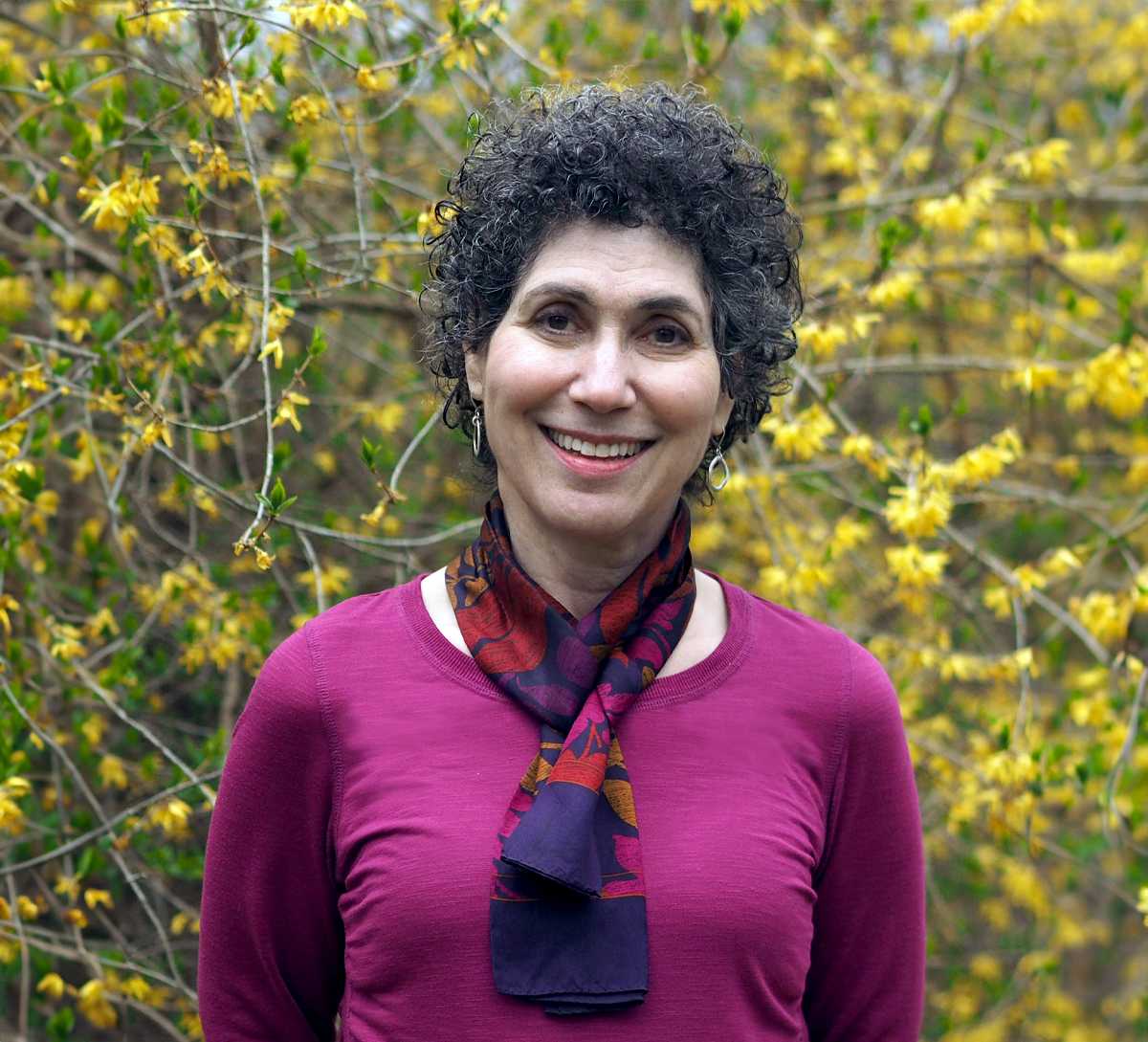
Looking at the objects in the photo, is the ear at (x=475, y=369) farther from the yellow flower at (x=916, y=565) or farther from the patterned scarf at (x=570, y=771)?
the yellow flower at (x=916, y=565)

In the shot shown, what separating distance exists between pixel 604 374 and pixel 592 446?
91 mm

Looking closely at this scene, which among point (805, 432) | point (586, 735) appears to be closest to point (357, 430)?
point (805, 432)

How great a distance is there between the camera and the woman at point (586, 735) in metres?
1.62

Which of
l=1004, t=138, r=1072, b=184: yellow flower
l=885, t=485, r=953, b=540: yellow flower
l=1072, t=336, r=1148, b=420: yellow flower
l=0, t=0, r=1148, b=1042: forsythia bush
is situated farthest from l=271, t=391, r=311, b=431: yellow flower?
l=1004, t=138, r=1072, b=184: yellow flower

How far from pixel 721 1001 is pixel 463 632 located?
546mm

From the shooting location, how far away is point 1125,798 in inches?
156

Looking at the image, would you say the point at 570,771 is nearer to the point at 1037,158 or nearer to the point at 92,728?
the point at 92,728

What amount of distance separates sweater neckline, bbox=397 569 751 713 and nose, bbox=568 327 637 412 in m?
0.36

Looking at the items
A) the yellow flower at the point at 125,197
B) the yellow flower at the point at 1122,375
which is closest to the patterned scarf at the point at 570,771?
the yellow flower at the point at 125,197

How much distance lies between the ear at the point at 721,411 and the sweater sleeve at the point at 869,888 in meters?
0.34

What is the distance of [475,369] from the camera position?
1.91 metres

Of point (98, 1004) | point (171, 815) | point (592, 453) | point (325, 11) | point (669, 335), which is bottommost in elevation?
point (98, 1004)

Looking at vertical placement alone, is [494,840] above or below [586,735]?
below

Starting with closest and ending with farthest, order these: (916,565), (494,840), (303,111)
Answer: (494,840), (303,111), (916,565)
